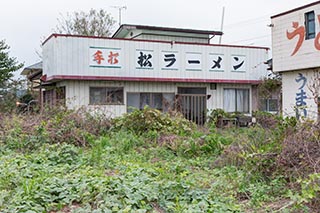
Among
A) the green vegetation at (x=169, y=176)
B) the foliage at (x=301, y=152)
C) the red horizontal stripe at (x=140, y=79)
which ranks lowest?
the green vegetation at (x=169, y=176)

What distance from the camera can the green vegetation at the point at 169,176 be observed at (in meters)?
3.96

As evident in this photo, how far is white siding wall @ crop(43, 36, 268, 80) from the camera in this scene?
559 inches

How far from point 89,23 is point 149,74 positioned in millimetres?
12205

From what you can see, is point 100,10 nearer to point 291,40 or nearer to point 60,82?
point 60,82

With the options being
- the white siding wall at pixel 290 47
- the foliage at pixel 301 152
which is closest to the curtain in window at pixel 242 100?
the white siding wall at pixel 290 47

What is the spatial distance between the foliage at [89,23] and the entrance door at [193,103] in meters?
11.6

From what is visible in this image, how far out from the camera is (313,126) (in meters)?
5.24

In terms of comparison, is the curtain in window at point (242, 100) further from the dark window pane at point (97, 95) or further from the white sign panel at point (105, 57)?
the dark window pane at point (97, 95)

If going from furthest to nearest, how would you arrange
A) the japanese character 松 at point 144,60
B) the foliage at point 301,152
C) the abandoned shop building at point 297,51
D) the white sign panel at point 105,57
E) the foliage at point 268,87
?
the foliage at point 268,87, the japanese character 松 at point 144,60, the white sign panel at point 105,57, the abandoned shop building at point 297,51, the foliage at point 301,152

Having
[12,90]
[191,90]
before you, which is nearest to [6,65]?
[12,90]

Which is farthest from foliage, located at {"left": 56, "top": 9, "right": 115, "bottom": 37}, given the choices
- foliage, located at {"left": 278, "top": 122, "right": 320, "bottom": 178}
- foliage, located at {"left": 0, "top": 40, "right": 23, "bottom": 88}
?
foliage, located at {"left": 278, "top": 122, "right": 320, "bottom": 178}

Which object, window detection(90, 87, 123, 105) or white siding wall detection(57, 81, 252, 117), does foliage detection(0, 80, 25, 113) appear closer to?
white siding wall detection(57, 81, 252, 117)

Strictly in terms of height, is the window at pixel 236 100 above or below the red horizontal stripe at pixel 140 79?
below

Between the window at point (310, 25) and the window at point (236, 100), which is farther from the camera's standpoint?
the window at point (236, 100)
